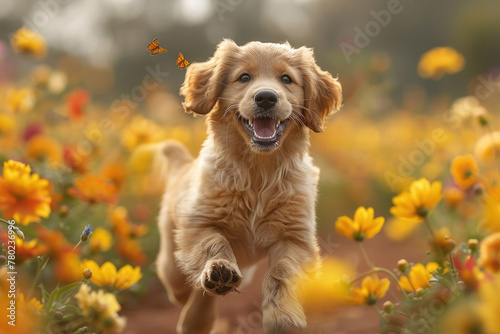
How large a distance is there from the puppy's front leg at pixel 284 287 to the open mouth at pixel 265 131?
0.55 meters

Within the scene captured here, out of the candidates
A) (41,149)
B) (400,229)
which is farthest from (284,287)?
(400,229)

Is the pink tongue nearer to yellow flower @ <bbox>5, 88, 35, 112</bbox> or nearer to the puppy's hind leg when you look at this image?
the puppy's hind leg

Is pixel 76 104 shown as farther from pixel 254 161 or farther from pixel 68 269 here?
pixel 68 269

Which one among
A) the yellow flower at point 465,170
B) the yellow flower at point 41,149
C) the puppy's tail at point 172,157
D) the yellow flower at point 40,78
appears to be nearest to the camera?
the yellow flower at point 465,170

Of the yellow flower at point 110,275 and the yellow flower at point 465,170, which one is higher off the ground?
the yellow flower at point 465,170

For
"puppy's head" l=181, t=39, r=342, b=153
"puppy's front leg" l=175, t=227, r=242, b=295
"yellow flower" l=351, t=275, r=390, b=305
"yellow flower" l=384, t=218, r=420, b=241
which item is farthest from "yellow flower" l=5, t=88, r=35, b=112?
"yellow flower" l=384, t=218, r=420, b=241

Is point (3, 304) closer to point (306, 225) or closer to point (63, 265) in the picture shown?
point (63, 265)

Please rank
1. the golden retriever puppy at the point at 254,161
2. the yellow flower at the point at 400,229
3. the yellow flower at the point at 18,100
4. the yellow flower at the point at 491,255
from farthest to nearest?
the yellow flower at the point at 400,229 < the yellow flower at the point at 18,100 < the golden retriever puppy at the point at 254,161 < the yellow flower at the point at 491,255

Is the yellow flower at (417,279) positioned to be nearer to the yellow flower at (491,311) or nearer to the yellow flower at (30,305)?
the yellow flower at (491,311)

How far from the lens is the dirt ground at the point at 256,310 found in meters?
3.21

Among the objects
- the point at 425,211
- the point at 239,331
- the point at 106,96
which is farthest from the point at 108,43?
the point at 425,211

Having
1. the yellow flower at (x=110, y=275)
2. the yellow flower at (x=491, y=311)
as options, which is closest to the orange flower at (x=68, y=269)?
the yellow flower at (x=110, y=275)

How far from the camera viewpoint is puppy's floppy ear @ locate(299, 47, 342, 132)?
3.00 m

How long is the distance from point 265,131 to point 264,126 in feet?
0.10
